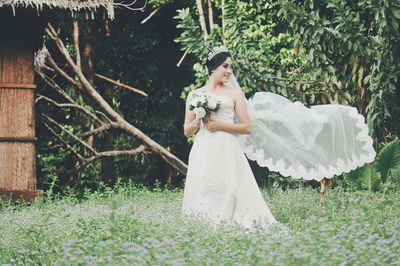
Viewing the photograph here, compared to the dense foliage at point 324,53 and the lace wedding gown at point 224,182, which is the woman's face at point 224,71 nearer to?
the lace wedding gown at point 224,182

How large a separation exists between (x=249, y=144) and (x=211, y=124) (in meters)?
0.99

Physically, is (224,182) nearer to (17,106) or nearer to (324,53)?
(17,106)

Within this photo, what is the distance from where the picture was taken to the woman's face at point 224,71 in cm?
825

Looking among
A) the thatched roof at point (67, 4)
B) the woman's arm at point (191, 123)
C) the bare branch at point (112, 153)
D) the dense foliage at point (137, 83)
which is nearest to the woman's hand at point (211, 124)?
the woman's arm at point (191, 123)

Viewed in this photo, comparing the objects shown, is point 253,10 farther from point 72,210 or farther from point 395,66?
point 72,210

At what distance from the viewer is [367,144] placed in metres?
9.35

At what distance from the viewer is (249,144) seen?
9.02m

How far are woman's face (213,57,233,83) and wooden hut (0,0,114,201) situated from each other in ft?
9.95

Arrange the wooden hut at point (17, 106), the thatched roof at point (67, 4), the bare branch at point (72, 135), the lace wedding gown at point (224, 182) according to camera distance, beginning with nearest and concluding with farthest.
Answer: the lace wedding gown at point (224, 182)
the thatched roof at point (67, 4)
the wooden hut at point (17, 106)
the bare branch at point (72, 135)

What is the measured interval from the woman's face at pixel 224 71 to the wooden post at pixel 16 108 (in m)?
3.68

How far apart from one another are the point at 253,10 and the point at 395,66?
354 centimetres

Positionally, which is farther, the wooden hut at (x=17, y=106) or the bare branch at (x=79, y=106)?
the bare branch at (x=79, y=106)

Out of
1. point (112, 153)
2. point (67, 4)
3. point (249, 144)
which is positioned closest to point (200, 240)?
point (249, 144)

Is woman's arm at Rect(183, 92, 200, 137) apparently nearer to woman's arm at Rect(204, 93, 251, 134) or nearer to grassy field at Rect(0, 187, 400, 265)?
woman's arm at Rect(204, 93, 251, 134)
